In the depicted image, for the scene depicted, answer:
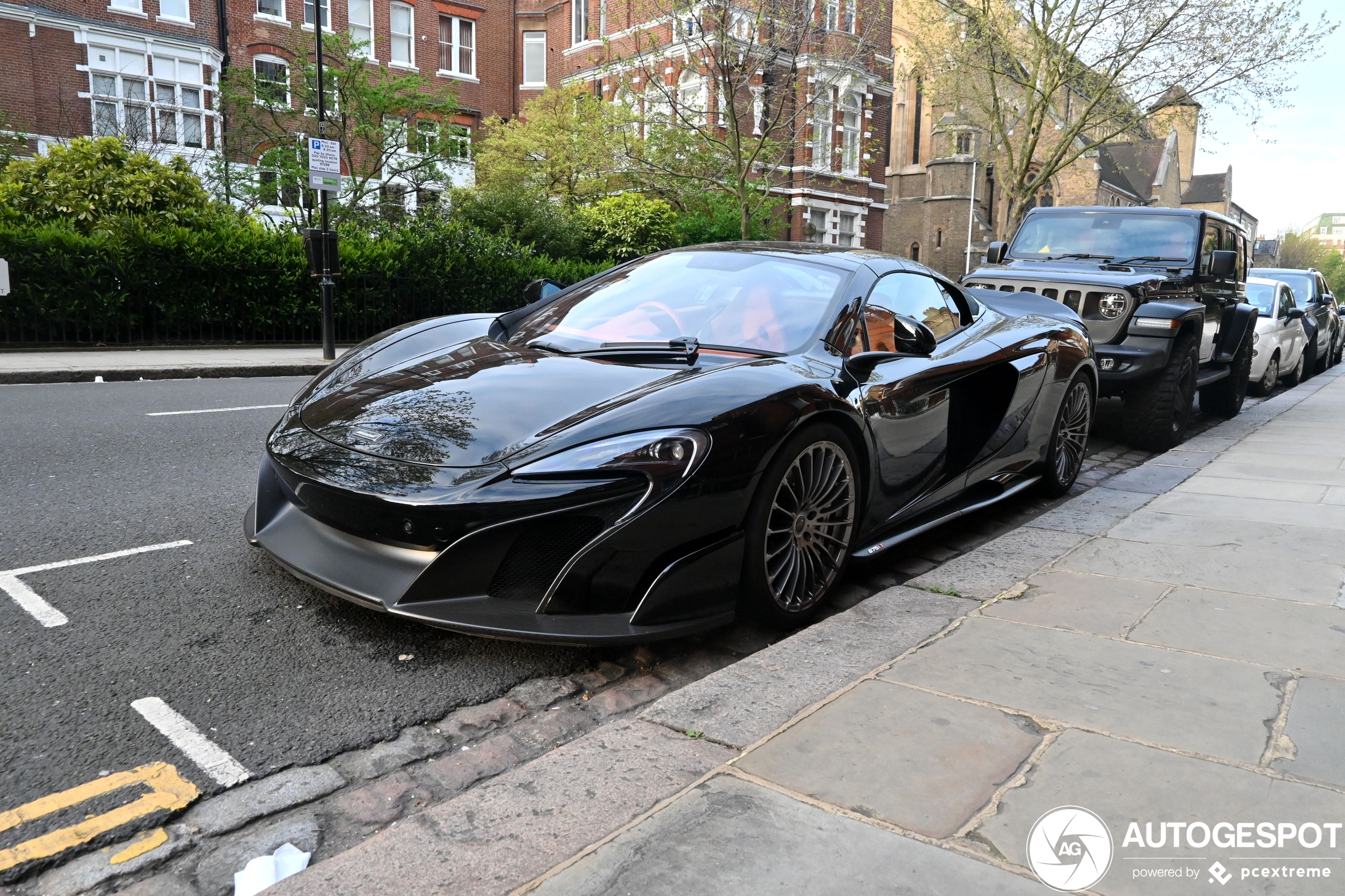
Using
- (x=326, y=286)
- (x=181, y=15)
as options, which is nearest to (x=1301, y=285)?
(x=326, y=286)

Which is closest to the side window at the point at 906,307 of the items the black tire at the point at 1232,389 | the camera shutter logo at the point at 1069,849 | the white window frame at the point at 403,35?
the camera shutter logo at the point at 1069,849

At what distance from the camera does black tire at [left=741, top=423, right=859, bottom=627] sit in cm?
333

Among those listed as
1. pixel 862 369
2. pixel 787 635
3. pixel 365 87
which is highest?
pixel 365 87

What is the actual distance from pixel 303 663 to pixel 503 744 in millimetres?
776

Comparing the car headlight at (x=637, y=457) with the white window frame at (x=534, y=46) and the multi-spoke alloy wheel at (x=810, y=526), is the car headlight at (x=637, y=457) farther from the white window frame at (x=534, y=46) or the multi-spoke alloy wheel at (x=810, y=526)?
the white window frame at (x=534, y=46)

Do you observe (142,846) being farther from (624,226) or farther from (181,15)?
(181,15)

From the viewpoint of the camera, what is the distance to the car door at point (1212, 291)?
9.07 meters

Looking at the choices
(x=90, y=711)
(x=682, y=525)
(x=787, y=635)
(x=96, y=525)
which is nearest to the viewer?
(x=90, y=711)

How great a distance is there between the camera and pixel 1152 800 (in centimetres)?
221

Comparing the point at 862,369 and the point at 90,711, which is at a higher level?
the point at 862,369

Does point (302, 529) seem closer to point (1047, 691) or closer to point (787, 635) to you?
point (787, 635)

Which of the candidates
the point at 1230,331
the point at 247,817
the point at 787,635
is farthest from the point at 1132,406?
the point at 247,817

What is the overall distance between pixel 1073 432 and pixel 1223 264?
4050mm

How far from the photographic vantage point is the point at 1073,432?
20.1 feet
